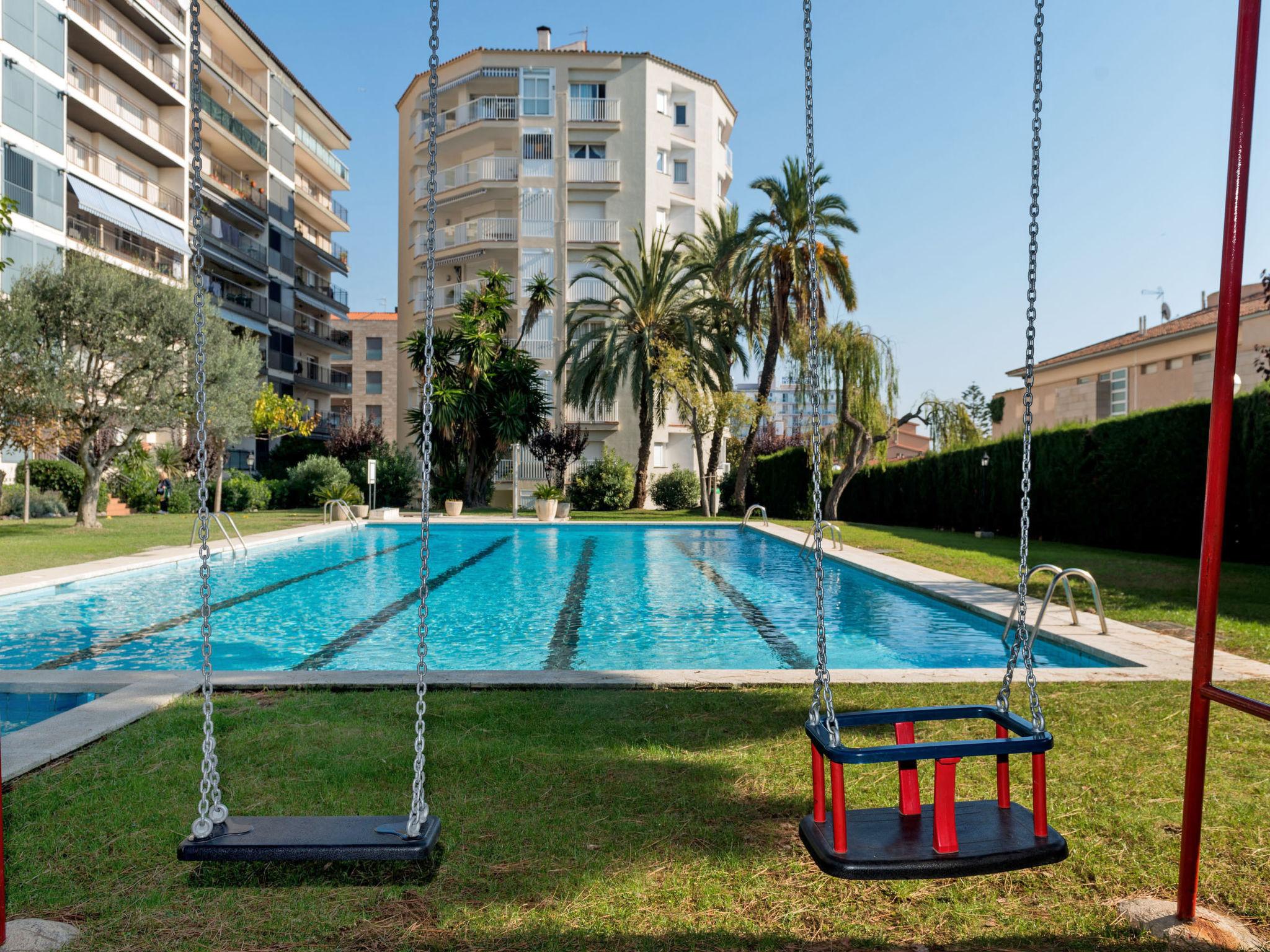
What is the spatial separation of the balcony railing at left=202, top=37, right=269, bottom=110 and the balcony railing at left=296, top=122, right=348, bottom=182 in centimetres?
353

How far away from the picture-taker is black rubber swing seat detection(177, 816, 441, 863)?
109 inches

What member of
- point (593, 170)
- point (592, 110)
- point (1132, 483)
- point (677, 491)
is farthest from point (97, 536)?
point (592, 110)

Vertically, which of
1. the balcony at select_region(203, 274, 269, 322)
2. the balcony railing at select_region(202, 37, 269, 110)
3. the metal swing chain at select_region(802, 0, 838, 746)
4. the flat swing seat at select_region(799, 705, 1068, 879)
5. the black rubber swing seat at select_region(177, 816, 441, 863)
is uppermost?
the balcony railing at select_region(202, 37, 269, 110)

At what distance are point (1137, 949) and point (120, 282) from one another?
880 inches

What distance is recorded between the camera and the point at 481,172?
39.2 m

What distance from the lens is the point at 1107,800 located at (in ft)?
12.6

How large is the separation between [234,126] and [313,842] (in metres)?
44.0

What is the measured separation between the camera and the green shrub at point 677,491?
34500 mm

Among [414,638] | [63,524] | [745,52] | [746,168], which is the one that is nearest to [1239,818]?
[745,52]

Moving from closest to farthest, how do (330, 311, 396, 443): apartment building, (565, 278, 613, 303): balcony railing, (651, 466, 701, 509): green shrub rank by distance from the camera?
(651, 466, 701, 509): green shrub → (565, 278, 613, 303): balcony railing → (330, 311, 396, 443): apartment building

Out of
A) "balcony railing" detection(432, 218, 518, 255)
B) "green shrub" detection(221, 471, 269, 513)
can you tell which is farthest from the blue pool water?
"balcony railing" detection(432, 218, 518, 255)

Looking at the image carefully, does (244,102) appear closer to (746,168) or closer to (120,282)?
(120,282)

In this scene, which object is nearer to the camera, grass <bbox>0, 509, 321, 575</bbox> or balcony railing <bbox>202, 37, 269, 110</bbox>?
grass <bbox>0, 509, 321, 575</bbox>

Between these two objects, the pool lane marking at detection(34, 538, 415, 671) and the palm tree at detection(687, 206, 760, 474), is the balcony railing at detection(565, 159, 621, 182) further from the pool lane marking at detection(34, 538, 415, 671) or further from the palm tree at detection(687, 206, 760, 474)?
the pool lane marking at detection(34, 538, 415, 671)
